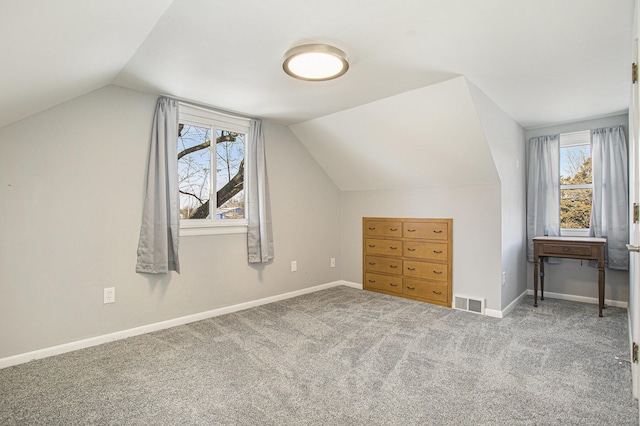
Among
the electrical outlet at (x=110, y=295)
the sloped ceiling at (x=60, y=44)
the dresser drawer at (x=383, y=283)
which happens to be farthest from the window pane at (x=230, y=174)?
the dresser drawer at (x=383, y=283)

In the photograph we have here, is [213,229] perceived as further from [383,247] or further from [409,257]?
[409,257]

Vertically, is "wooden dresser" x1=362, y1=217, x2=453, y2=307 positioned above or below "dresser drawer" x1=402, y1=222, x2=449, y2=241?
below

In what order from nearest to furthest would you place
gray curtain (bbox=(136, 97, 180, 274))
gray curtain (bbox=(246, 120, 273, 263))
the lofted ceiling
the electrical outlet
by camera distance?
the lofted ceiling, the electrical outlet, gray curtain (bbox=(136, 97, 180, 274)), gray curtain (bbox=(246, 120, 273, 263))

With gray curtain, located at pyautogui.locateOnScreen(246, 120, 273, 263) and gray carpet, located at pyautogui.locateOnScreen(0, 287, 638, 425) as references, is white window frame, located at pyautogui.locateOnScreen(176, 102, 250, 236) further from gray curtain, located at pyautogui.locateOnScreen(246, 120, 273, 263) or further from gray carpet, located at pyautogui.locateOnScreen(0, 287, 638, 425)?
gray carpet, located at pyautogui.locateOnScreen(0, 287, 638, 425)

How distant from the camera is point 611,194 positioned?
3.66m

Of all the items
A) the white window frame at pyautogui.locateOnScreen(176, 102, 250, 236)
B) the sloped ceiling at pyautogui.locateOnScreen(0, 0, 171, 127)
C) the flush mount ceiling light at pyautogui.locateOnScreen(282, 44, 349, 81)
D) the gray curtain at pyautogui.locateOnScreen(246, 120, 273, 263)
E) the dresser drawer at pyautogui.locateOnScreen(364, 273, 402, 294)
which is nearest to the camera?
the sloped ceiling at pyautogui.locateOnScreen(0, 0, 171, 127)

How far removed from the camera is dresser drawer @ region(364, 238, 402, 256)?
166 inches

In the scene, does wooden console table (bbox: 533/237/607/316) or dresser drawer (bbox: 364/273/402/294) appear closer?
wooden console table (bbox: 533/237/607/316)

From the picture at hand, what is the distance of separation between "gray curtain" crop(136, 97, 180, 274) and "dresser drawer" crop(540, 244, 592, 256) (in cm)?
370

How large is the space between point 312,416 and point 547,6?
8.02ft

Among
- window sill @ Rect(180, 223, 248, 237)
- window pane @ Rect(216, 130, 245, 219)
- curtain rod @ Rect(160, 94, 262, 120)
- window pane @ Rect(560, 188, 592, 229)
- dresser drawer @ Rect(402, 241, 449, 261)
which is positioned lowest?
dresser drawer @ Rect(402, 241, 449, 261)

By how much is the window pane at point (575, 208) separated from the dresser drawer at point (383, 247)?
1.97m

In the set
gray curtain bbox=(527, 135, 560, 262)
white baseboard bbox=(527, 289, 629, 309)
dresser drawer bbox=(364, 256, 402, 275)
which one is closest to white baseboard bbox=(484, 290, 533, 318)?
white baseboard bbox=(527, 289, 629, 309)

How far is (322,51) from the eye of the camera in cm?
212
